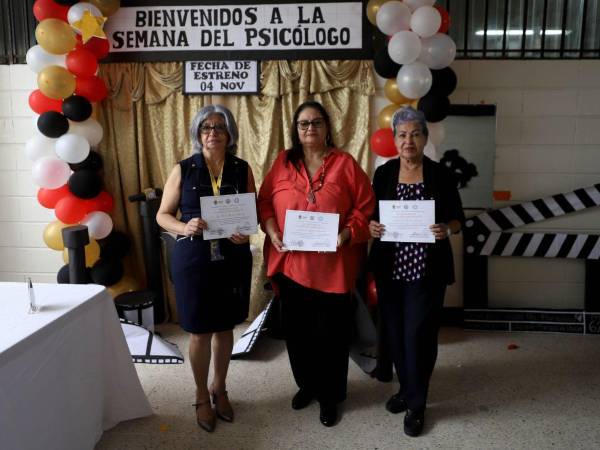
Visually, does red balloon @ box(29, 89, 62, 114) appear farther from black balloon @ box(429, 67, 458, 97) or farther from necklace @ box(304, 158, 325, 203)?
black balloon @ box(429, 67, 458, 97)

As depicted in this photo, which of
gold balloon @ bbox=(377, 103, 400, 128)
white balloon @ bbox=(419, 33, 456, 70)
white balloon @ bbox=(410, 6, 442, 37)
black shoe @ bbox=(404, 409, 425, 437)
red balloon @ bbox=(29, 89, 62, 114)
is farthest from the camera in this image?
red balloon @ bbox=(29, 89, 62, 114)

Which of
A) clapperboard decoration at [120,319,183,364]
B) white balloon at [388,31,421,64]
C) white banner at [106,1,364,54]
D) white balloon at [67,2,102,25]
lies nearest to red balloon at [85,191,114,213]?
clapperboard decoration at [120,319,183,364]

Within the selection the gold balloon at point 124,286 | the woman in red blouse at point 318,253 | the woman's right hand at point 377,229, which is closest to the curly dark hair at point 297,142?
the woman in red blouse at point 318,253

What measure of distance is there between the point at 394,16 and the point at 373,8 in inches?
9.9

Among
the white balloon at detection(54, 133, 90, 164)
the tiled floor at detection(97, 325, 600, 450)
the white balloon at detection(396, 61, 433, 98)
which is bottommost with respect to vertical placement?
the tiled floor at detection(97, 325, 600, 450)

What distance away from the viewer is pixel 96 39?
348cm

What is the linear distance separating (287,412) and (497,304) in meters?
2.09

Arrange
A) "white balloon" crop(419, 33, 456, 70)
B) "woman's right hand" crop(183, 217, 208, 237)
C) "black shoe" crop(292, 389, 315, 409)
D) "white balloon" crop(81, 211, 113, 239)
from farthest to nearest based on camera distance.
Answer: "white balloon" crop(81, 211, 113, 239), "white balloon" crop(419, 33, 456, 70), "black shoe" crop(292, 389, 315, 409), "woman's right hand" crop(183, 217, 208, 237)

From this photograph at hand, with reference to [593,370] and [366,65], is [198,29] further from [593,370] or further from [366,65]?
[593,370]

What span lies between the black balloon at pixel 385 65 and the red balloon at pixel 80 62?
6.19 feet

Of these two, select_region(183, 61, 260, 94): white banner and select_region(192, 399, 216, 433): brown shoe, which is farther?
select_region(183, 61, 260, 94): white banner

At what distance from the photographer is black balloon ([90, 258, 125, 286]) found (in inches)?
144

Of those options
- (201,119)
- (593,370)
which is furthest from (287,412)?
(593,370)

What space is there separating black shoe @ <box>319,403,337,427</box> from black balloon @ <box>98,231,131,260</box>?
203cm
